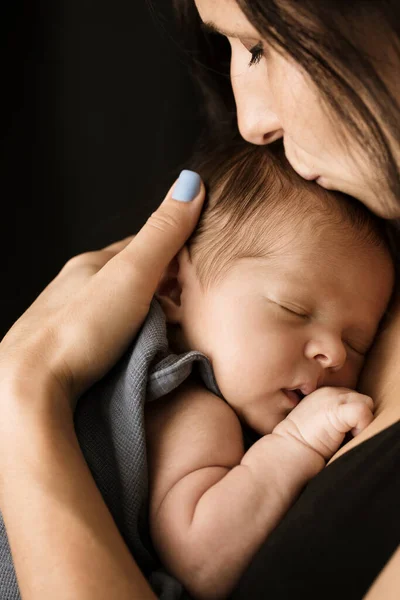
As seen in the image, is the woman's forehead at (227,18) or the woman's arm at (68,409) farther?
the woman's forehead at (227,18)

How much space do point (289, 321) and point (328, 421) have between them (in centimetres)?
16

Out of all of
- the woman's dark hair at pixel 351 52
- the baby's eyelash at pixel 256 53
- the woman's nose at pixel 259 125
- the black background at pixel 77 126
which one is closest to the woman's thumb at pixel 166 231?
the woman's nose at pixel 259 125

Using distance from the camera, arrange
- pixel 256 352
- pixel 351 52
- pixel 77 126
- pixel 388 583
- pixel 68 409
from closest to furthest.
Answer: pixel 388 583 < pixel 351 52 < pixel 68 409 < pixel 256 352 < pixel 77 126

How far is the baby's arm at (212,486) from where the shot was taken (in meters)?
0.89

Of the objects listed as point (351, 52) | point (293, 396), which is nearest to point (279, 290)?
point (293, 396)

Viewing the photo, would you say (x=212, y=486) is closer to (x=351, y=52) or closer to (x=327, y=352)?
(x=327, y=352)

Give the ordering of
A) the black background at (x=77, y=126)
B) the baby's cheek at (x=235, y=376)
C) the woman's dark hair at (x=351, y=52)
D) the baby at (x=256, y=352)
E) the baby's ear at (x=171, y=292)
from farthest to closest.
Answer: the black background at (x=77, y=126), the baby's ear at (x=171, y=292), the baby's cheek at (x=235, y=376), the baby at (x=256, y=352), the woman's dark hair at (x=351, y=52)

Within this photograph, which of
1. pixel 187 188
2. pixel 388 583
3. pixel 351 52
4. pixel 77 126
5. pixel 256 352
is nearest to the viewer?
pixel 388 583

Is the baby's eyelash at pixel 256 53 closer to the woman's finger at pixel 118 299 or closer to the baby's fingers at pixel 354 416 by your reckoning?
the woman's finger at pixel 118 299

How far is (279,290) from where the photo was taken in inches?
42.9

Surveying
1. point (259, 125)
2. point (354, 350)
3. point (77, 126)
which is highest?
point (259, 125)

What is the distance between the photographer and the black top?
716mm

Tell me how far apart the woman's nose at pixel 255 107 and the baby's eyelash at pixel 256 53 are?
0.14 feet

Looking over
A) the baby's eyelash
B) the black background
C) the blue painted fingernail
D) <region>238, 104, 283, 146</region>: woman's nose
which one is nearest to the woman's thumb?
the blue painted fingernail
